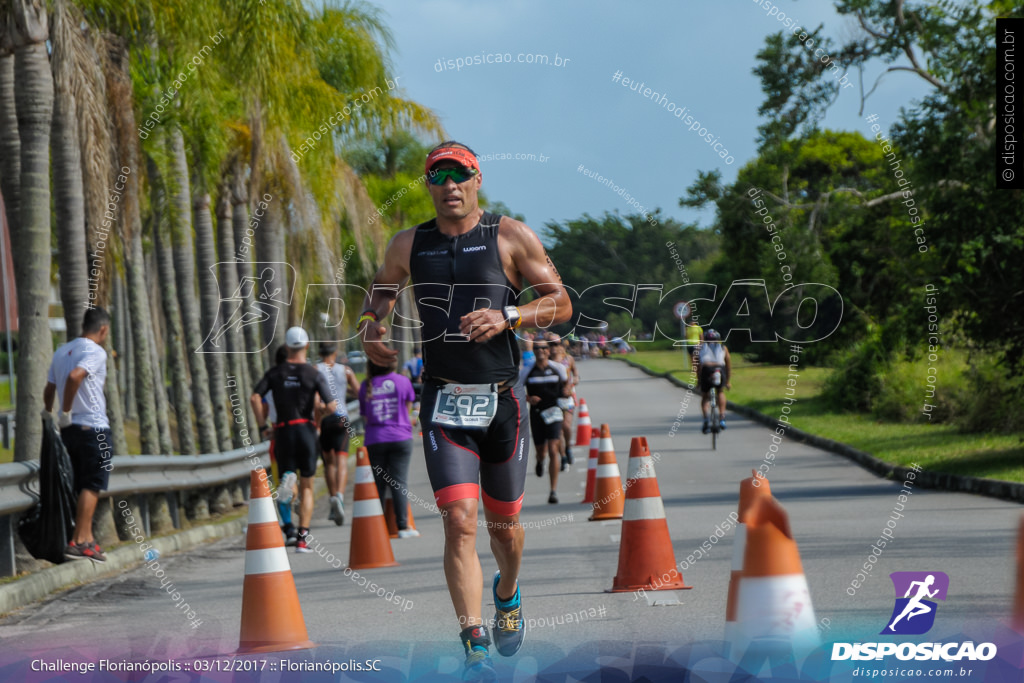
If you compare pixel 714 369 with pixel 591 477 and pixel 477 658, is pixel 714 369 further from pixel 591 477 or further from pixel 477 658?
pixel 477 658

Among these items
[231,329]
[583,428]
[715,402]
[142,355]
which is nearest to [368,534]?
[142,355]

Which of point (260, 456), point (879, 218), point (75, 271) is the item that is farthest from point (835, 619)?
point (879, 218)

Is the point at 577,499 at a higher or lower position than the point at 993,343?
lower

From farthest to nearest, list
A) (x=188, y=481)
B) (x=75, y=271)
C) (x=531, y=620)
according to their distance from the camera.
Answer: (x=188, y=481) < (x=75, y=271) < (x=531, y=620)

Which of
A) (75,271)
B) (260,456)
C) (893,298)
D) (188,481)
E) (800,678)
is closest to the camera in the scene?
(800,678)

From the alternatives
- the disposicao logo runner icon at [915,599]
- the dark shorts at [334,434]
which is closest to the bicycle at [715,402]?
the dark shorts at [334,434]

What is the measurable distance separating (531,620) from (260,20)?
10675 mm

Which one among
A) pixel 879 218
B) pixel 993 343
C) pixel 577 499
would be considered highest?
pixel 879 218

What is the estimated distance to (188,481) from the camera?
14211mm

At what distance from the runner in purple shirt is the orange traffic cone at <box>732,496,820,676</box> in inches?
383

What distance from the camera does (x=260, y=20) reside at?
54.2ft

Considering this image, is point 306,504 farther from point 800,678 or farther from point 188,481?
point 800,678

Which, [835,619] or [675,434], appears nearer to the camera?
[835,619]

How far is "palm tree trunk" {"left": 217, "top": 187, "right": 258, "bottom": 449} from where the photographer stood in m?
22.2
